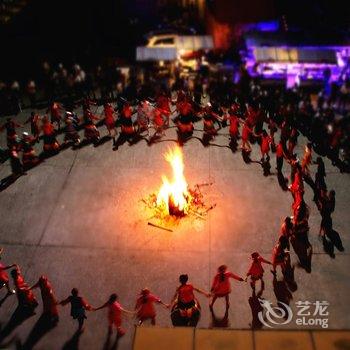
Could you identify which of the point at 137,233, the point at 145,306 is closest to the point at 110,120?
the point at 137,233

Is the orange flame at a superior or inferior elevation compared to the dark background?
inferior

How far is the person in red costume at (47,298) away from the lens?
870cm

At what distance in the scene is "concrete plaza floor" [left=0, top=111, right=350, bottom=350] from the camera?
30.9 ft

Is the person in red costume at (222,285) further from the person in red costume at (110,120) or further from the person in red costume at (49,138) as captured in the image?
the person in red costume at (49,138)

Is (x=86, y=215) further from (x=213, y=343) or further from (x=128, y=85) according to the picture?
(x=128, y=85)

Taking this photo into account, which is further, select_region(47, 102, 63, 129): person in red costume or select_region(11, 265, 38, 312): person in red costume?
select_region(47, 102, 63, 129): person in red costume

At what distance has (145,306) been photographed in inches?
341

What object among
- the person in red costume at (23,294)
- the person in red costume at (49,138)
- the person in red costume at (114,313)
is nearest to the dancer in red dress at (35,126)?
the person in red costume at (49,138)

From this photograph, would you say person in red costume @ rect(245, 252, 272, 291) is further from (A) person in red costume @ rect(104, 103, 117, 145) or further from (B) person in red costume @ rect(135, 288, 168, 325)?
(A) person in red costume @ rect(104, 103, 117, 145)

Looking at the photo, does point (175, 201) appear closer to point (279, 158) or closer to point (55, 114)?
point (279, 158)

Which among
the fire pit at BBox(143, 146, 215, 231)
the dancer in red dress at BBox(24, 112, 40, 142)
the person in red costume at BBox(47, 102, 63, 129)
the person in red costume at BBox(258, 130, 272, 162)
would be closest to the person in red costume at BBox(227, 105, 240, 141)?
the person in red costume at BBox(258, 130, 272, 162)

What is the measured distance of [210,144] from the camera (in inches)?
600
